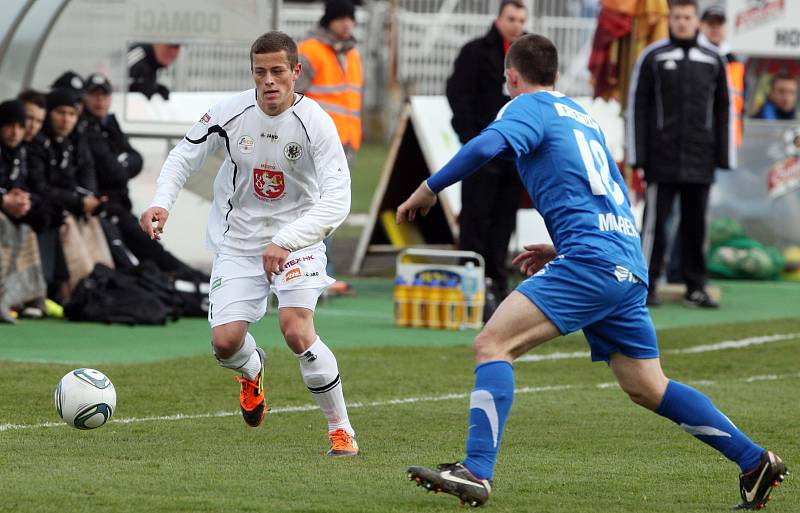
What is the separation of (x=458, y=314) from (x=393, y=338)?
85cm

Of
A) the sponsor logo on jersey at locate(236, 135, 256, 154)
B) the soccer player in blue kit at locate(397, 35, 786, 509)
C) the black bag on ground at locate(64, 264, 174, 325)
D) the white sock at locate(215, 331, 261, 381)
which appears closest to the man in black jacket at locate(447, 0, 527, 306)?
the black bag on ground at locate(64, 264, 174, 325)

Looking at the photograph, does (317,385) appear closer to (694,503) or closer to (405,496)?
(405,496)

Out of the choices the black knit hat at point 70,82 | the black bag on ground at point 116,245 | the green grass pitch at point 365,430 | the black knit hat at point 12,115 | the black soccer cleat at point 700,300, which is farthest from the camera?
the black soccer cleat at point 700,300

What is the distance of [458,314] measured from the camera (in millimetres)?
13078

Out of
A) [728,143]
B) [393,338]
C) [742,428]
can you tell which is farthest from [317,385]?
[728,143]

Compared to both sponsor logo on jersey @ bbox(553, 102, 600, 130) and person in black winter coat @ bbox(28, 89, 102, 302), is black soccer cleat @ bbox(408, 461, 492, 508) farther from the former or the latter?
person in black winter coat @ bbox(28, 89, 102, 302)

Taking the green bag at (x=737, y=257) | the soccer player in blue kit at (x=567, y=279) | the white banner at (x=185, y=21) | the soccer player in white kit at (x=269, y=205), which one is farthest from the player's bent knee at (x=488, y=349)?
the green bag at (x=737, y=257)

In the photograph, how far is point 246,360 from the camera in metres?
8.02

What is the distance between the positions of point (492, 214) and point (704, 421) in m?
7.59

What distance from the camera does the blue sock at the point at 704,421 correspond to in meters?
6.38

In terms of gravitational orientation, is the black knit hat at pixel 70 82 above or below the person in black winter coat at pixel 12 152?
above

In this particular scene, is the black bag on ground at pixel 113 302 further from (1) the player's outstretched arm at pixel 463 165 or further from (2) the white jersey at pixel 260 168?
(1) the player's outstretched arm at pixel 463 165

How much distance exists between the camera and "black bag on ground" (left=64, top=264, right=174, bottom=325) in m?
12.6

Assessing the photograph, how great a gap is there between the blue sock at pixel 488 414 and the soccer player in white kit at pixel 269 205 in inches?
54.9
